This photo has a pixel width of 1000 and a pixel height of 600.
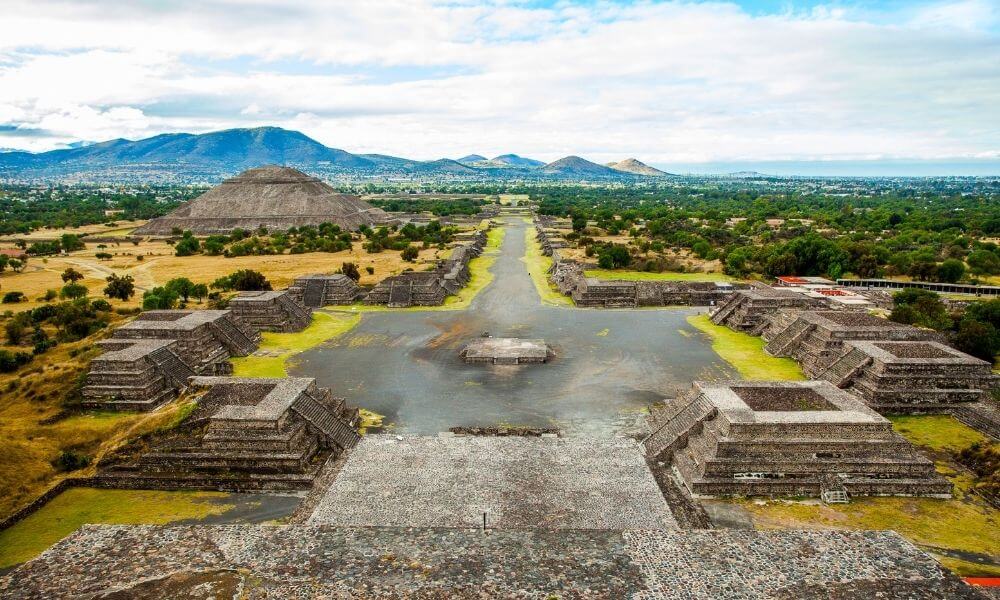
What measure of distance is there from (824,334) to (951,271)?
3325 centimetres

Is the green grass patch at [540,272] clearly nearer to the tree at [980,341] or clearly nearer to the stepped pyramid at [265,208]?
the tree at [980,341]

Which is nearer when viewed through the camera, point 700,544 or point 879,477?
point 700,544

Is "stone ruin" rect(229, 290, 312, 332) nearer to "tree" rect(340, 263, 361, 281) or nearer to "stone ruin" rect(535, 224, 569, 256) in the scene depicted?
"tree" rect(340, 263, 361, 281)

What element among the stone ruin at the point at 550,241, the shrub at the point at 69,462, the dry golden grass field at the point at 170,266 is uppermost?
the stone ruin at the point at 550,241

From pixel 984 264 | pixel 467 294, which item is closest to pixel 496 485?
pixel 467 294

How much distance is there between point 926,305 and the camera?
129 feet

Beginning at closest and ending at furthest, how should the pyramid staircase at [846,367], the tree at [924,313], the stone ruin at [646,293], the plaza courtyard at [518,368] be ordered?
1. the plaza courtyard at [518,368]
2. the pyramid staircase at [846,367]
3. the tree at [924,313]
4. the stone ruin at [646,293]

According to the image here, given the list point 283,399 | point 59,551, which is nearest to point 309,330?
point 283,399

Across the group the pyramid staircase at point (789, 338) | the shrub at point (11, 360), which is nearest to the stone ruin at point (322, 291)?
the shrub at point (11, 360)

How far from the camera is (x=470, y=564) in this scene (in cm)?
1413

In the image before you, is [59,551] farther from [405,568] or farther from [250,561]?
[405,568]

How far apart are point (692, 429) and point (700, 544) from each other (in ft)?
23.2

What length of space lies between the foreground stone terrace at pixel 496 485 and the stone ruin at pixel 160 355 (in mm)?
11701

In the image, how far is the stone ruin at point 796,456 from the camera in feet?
64.0
